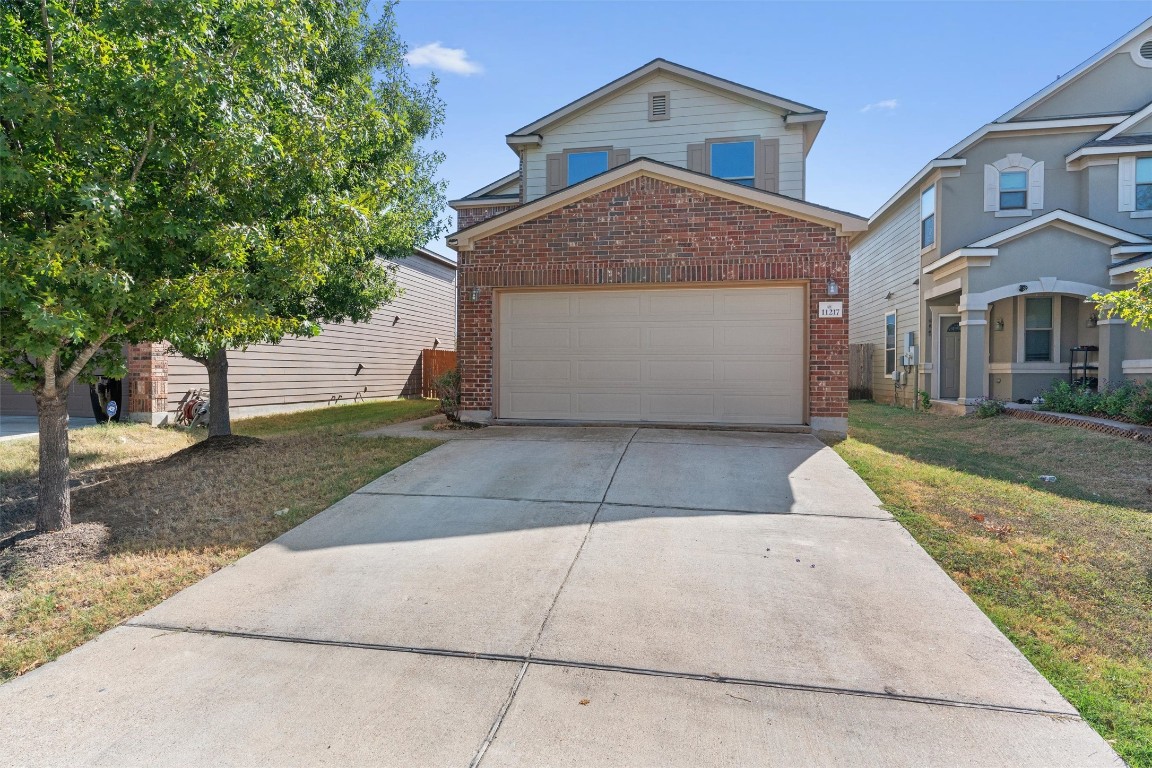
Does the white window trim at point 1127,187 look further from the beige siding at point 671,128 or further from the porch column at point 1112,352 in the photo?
the beige siding at point 671,128

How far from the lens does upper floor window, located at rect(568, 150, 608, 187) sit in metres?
13.7

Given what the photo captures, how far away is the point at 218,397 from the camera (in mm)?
9133

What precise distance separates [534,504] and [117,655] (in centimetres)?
324

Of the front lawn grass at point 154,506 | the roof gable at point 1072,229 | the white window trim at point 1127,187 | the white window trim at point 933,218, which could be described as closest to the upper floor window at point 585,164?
the front lawn grass at point 154,506

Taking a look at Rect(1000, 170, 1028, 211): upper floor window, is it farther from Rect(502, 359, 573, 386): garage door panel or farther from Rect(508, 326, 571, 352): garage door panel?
Rect(502, 359, 573, 386): garage door panel

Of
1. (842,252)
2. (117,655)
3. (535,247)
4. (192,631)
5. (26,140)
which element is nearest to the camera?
(117,655)

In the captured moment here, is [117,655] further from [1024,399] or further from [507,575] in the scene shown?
[1024,399]

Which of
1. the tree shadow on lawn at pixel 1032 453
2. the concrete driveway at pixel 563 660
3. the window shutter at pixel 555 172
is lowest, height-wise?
the concrete driveway at pixel 563 660

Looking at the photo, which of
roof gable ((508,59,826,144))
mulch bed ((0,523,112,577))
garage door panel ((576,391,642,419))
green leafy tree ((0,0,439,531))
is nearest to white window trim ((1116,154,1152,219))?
roof gable ((508,59,826,144))

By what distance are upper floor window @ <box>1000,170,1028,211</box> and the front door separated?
2727mm

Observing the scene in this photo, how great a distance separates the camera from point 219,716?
2.84m

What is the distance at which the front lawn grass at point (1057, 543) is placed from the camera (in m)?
3.10

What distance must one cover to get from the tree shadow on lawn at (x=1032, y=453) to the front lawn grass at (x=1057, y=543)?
0.10 ft

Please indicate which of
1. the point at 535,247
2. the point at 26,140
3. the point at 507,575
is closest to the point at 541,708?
the point at 507,575
